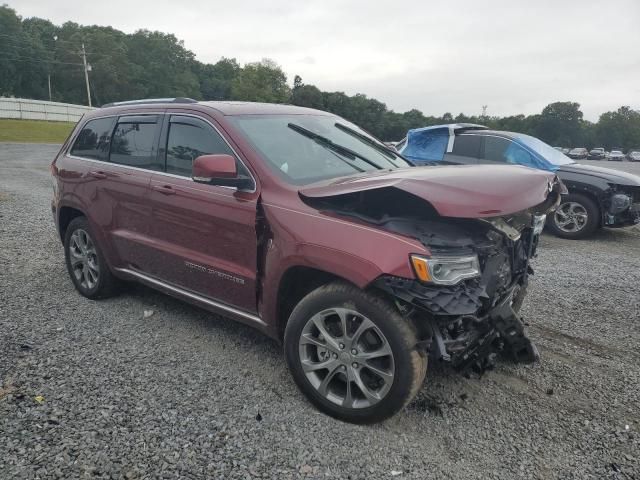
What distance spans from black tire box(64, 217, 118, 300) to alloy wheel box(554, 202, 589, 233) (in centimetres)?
695

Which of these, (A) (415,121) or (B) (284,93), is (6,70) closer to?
(B) (284,93)

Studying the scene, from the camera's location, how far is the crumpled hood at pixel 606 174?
782 centimetres

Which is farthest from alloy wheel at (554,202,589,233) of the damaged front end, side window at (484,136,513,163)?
the damaged front end

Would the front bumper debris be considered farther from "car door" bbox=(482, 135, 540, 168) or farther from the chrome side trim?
"car door" bbox=(482, 135, 540, 168)

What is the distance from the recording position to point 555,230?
8.20 m

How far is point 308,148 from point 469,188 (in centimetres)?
140

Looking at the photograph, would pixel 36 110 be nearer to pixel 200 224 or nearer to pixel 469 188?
pixel 200 224

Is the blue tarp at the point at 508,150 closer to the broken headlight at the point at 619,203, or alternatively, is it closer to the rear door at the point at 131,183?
the broken headlight at the point at 619,203

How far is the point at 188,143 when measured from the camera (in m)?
3.73

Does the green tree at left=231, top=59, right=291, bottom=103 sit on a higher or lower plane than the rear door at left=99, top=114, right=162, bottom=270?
higher

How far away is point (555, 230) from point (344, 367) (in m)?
6.67

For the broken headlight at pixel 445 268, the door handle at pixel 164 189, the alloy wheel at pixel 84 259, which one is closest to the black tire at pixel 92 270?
the alloy wheel at pixel 84 259

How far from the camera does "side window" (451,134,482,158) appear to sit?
8.58m

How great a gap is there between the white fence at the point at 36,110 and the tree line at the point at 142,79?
25.0 metres
